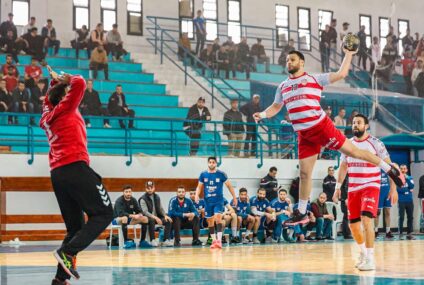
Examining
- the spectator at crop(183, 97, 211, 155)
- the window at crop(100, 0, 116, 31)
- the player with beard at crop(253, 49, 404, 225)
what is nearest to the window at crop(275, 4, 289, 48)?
the window at crop(100, 0, 116, 31)

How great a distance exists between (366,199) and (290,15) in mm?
25133

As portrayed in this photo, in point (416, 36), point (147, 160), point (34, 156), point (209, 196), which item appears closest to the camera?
point (209, 196)

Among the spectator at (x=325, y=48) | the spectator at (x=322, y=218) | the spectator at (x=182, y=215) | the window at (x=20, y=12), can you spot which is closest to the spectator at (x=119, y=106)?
the spectator at (x=182, y=215)

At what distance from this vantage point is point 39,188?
2294 centimetres

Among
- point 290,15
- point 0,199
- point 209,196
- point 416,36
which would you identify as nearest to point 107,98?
point 0,199

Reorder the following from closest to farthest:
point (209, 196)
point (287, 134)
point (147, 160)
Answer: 1. point (209, 196)
2. point (147, 160)
3. point (287, 134)

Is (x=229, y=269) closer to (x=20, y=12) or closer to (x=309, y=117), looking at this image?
(x=309, y=117)

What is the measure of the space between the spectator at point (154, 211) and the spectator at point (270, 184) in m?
3.95

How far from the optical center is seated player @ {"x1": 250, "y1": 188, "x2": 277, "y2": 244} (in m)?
23.4

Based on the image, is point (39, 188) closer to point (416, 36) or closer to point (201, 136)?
point (201, 136)

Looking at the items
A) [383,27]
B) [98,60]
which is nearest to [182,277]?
[98,60]

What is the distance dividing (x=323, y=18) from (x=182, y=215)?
58.6 feet

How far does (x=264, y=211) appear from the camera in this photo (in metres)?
23.7

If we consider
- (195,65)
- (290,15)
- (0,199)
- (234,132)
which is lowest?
(0,199)
